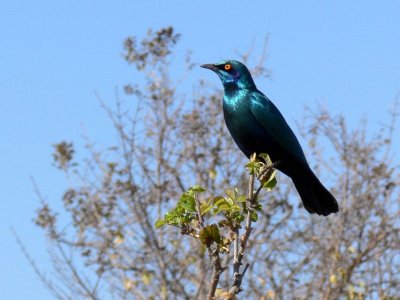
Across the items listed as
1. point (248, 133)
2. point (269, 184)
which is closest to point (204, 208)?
point (269, 184)

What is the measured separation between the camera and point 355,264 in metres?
11.4

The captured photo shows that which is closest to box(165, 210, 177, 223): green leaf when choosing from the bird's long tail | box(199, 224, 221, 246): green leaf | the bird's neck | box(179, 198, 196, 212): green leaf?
box(179, 198, 196, 212): green leaf

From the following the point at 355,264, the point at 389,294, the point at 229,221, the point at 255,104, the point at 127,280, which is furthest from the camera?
the point at 127,280

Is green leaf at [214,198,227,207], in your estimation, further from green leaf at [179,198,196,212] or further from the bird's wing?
the bird's wing

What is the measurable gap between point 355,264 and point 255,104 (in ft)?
21.9

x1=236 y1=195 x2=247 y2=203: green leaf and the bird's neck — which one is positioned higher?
the bird's neck

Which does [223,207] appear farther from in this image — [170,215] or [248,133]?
[248,133]

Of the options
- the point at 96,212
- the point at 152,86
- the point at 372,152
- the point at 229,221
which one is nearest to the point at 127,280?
the point at 96,212

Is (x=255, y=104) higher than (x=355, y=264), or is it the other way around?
(x=355, y=264)

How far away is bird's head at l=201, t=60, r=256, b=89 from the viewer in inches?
204

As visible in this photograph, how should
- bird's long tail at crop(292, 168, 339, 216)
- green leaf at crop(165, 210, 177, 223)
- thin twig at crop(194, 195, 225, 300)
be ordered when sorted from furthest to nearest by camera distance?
bird's long tail at crop(292, 168, 339, 216) < green leaf at crop(165, 210, 177, 223) < thin twig at crop(194, 195, 225, 300)

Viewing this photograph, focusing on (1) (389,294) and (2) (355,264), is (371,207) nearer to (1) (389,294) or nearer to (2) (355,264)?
(2) (355,264)

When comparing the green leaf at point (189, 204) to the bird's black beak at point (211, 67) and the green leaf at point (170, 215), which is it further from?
the bird's black beak at point (211, 67)

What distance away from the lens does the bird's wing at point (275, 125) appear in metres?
4.93
